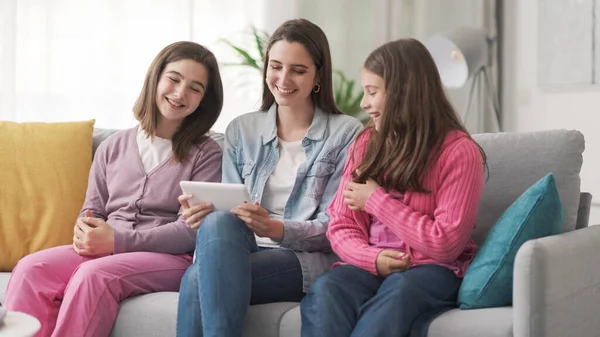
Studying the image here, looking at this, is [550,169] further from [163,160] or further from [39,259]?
[39,259]

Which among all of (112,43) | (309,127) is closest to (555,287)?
(309,127)

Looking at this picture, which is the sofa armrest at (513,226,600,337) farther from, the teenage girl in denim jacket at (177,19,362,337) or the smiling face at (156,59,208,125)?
the smiling face at (156,59,208,125)

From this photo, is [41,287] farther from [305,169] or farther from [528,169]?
[528,169]

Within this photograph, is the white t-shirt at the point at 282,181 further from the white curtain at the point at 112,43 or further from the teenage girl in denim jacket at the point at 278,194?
the white curtain at the point at 112,43

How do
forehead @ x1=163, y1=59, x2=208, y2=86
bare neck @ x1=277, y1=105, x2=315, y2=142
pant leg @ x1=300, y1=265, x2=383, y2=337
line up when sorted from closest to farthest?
pant leg @ x1=300, y1=265, x2=383, y2=337 → bare neck @ x1=277, y1=105, x2=315, y2=142 → forehead @ x1=163, y1=59, x2=208, y2=86

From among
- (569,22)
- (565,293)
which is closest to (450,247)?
(565,293)

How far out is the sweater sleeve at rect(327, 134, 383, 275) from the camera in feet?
6.42

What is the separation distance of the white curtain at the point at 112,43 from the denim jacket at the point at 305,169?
51.4 inches

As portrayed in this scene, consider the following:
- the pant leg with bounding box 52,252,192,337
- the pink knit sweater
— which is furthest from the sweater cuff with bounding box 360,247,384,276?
the pant leg with bounding box 52,252,192,337

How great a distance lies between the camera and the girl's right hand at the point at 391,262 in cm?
190

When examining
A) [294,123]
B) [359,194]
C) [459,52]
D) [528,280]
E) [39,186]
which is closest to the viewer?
[528,280]

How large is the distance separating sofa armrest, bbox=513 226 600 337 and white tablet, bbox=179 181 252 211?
0.69m

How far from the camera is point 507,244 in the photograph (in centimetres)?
185

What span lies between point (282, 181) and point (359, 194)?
347mm
